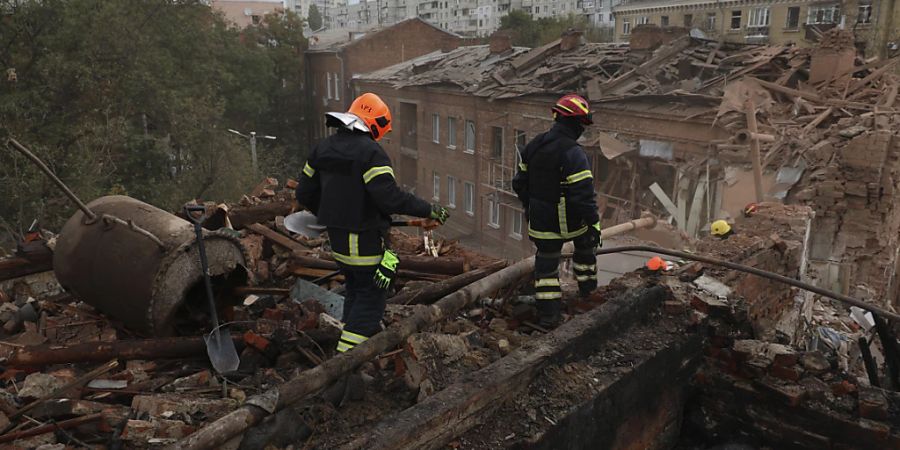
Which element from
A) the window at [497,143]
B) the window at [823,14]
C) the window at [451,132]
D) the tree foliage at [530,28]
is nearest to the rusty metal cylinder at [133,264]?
the window at [497,143]

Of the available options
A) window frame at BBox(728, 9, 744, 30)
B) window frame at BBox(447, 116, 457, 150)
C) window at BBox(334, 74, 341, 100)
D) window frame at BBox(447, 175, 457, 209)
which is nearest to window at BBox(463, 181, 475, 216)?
window frame at BBox(447, 175, 457, 209)

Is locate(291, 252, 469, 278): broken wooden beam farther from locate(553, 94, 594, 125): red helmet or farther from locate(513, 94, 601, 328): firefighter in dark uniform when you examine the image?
locate(553, 94, 594, 125): red helmet

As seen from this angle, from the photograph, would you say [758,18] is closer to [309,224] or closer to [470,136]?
[470,136]

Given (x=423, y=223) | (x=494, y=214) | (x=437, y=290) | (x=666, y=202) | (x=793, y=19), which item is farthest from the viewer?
(x=793, y=19)

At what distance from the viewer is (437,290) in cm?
527

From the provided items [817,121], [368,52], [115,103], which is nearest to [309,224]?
[817,121]

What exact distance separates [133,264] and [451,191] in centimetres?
2121

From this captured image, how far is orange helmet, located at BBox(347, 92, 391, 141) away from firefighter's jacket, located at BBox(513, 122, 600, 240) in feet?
4.43

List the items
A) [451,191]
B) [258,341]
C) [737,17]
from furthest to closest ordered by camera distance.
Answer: [737,17]
[451,191]
[258,341]

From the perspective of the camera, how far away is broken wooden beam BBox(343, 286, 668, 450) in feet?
9.64

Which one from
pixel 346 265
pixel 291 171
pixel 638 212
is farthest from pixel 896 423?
pixel 291 171

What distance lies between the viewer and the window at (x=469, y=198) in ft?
78.2

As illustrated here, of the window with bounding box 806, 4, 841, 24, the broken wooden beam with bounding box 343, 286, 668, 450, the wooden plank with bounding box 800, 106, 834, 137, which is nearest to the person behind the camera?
the broken wooden beam with bounding box 343, 286, 668, 450

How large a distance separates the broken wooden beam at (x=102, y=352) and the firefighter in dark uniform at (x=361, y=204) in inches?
44.1
